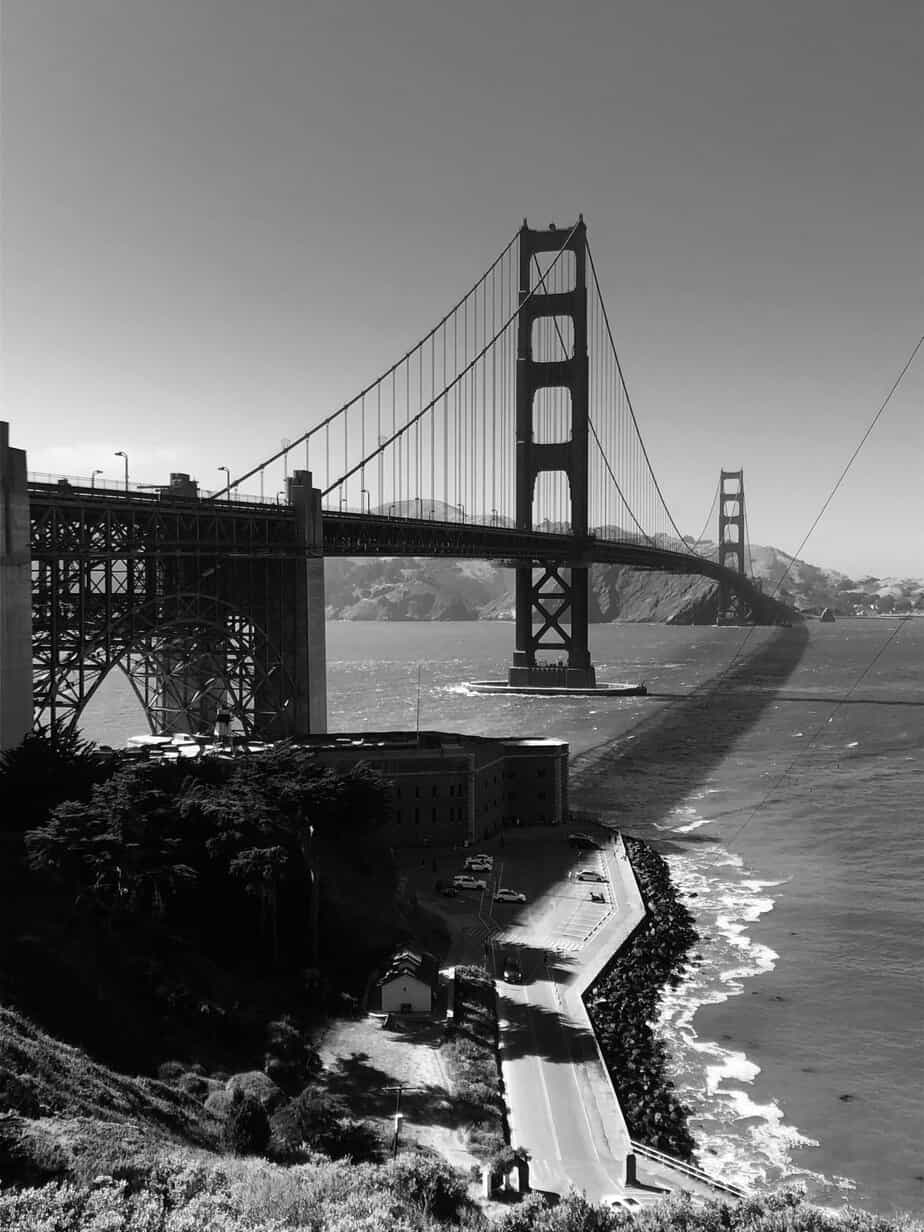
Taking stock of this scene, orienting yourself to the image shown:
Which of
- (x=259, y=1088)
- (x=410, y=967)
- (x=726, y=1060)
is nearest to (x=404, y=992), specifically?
(x=410, y=967)

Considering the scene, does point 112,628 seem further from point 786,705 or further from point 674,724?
point 786,705

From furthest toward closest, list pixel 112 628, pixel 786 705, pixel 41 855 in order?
pixel 786 705 → pixel 112 628 → pixel 41 855

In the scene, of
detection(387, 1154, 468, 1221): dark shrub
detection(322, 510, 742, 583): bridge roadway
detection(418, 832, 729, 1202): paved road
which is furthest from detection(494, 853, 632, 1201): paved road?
detection(322, 510, 742, 583): bridge roadway

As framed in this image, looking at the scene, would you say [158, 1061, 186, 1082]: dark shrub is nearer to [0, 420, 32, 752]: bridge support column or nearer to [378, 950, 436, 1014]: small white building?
[378, 950, 436, 1014]: small white building

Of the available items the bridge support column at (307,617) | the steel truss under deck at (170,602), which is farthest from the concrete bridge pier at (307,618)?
the steel truss under deck at (170,602)

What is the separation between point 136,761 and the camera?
1439 inches

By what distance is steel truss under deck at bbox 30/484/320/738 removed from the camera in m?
37.4

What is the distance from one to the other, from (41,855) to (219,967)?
5.01 metres

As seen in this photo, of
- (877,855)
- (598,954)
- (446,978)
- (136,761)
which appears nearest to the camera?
(446,978)

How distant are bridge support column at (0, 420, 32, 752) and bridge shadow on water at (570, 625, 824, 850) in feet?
86.3

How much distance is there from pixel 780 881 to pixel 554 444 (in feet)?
220

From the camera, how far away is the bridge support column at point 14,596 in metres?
33.0

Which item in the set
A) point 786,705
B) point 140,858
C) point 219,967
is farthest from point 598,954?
point 786,705

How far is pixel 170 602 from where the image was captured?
44719 millimetres
